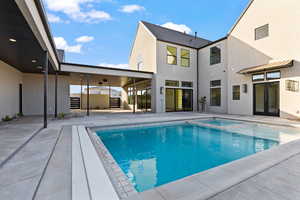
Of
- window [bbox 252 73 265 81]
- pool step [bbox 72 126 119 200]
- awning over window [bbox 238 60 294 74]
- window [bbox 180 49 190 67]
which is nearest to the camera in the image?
pool step [bbox 72 126 119 200]

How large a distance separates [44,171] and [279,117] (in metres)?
10.5

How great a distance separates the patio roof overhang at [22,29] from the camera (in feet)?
9.29

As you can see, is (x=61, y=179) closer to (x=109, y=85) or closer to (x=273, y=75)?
(x=273, y=75)

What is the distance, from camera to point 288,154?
2.94 meters

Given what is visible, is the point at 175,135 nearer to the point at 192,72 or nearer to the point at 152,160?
the point at 152,160

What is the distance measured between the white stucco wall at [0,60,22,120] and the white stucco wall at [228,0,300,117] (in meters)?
13.1

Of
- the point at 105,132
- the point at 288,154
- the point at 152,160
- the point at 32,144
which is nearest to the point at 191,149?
the point at 152,160

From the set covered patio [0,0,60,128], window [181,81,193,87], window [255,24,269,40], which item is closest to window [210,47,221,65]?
window [181,81,193,87]

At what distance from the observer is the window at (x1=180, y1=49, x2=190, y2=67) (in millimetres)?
12250

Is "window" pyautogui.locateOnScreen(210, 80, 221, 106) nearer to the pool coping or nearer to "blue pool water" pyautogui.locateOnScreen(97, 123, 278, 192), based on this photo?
"blue pool water" pyautogui.locateOnScreen(97, 123, 278, 192)

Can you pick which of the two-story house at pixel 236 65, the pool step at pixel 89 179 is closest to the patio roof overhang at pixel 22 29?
the pool step at pixel 89 179

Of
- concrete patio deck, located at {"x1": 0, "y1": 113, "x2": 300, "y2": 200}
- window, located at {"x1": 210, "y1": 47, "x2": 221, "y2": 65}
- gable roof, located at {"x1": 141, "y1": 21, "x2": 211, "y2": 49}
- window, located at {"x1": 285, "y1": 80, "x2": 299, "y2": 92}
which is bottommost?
concrete patio deck, located at {"x1": 0, "y1": 113, "x2": 300, "y2": 200}

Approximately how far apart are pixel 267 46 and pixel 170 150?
344 inches

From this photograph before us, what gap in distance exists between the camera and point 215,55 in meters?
11.6
